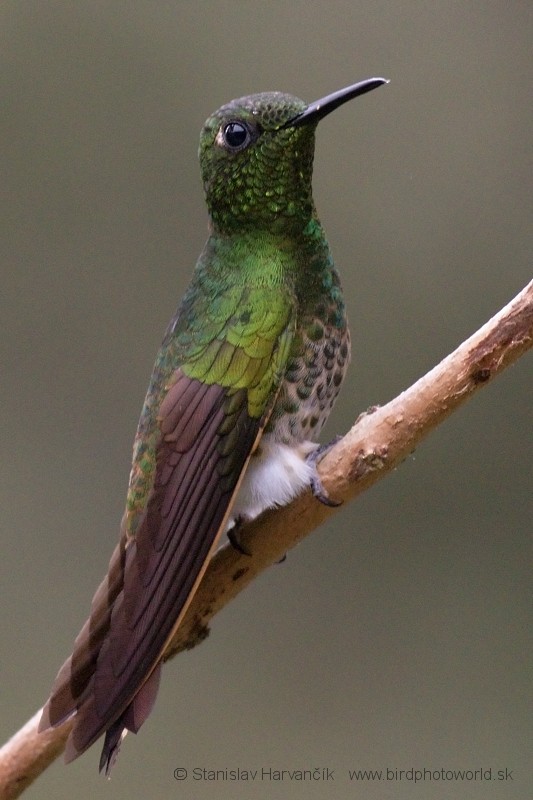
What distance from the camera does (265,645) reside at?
321 centimetres

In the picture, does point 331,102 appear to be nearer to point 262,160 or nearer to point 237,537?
point 262,160

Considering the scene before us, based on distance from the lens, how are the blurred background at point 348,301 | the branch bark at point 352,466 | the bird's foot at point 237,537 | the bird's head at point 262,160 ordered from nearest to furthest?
the branch bark at point 352,466 → the bird's foot at point 237,537 → the bird's head at point 262,160 → the blurred background at point 348,301

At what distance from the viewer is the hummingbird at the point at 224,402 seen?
1.57 metres

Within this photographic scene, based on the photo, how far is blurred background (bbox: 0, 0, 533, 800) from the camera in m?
3.15

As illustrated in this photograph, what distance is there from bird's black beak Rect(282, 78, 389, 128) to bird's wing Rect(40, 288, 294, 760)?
1.07 ft

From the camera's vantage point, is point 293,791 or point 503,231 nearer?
point 293,791

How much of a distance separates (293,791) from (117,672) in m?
1.60

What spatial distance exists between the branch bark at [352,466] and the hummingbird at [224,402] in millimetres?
50

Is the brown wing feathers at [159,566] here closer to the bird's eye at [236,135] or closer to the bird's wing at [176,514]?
the bird's wing at [176,514]

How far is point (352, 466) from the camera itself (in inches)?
61.0

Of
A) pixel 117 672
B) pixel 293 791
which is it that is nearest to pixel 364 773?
pixel 293 791

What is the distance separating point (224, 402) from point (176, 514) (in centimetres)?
21

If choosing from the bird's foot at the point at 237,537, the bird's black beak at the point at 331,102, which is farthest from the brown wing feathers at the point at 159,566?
the bird's black beak at the point at 331,102

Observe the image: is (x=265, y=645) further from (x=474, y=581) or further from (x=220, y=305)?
(x=220, y=305)
